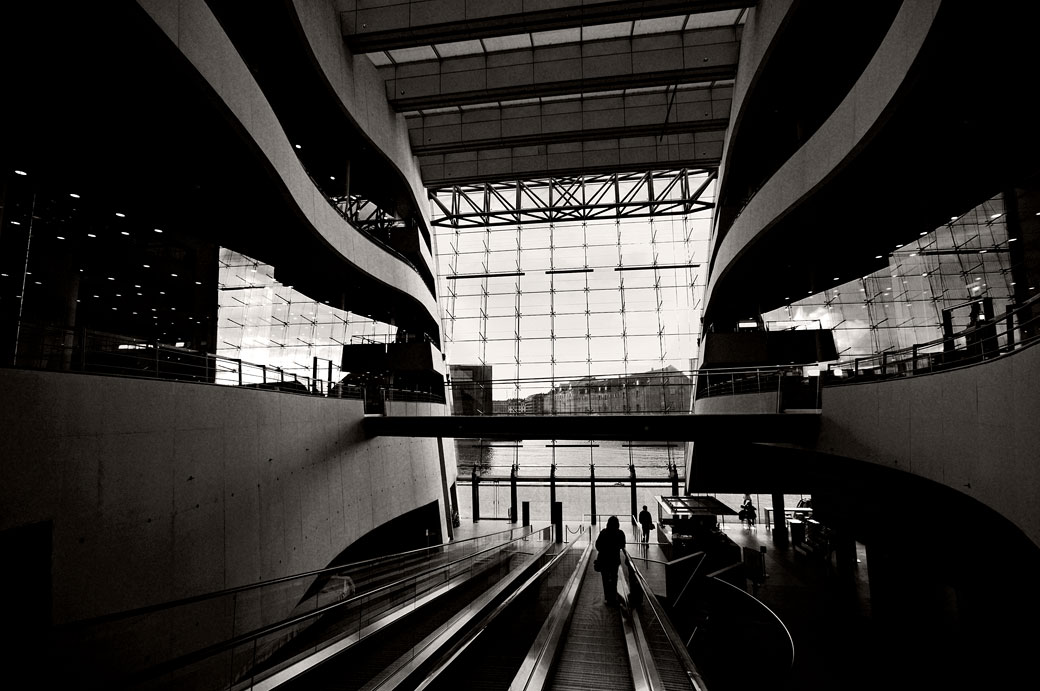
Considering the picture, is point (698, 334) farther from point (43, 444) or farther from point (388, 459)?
point (43, 444)

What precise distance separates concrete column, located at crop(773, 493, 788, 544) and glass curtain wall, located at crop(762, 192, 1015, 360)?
24.4 ft

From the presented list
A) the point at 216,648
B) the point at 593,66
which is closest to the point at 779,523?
the point at 593,66

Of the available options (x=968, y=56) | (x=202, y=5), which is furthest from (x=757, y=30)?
(x=202, y=5)

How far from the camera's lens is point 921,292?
43.9 feet

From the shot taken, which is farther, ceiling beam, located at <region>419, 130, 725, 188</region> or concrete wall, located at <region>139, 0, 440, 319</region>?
ceiling beam, located at <region>419, 130, 725, 188</region>

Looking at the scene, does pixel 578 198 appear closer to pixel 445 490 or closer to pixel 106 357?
pixel 445 490

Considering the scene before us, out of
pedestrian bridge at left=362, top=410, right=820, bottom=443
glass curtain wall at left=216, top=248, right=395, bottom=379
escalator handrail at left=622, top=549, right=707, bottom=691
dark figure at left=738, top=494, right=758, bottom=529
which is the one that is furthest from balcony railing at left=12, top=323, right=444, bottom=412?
dark figure at left=738, top=494, right=758, bottom=529

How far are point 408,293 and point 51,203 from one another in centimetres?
1131

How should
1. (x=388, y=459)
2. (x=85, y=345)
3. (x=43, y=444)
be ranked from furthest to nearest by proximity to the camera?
1. (x=388, y=459)
2. (x=85, y=345)
3. (x=43, y=444)

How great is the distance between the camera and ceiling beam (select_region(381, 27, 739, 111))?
16406 mm

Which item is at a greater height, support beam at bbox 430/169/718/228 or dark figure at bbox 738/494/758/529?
support beam at bbox 430/169/718/228

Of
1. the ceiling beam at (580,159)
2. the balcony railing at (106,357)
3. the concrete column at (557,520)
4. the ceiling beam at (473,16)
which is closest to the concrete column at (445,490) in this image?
the concrete column at (557,520)

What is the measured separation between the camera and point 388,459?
16.6 m

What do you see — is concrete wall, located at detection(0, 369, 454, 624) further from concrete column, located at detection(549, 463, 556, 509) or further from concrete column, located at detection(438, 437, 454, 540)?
concrete column, located at detection(549, 463, 556, 509)
